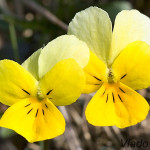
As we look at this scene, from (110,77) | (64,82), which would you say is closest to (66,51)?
(64,82)

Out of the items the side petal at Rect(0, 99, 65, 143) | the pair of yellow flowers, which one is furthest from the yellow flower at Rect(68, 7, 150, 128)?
the side petal at Rect(0, 99, 65, 143)

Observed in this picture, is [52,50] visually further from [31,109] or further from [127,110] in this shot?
[127,110]

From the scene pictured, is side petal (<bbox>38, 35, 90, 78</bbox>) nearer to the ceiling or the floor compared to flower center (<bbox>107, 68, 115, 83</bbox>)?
nearer to the ceiling

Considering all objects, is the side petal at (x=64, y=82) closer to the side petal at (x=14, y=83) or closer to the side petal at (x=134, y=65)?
the side petal at (x=14, y=83)

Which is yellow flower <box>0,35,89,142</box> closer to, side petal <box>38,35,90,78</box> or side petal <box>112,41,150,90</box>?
side petal <box>38,35,90,78</box>

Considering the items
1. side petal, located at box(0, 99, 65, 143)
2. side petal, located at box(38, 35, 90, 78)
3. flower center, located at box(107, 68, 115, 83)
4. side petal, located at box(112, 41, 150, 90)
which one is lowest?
side petal, located at box(0, 99, 65, 143)

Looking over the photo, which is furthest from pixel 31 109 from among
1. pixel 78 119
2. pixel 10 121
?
pixel 78 119
